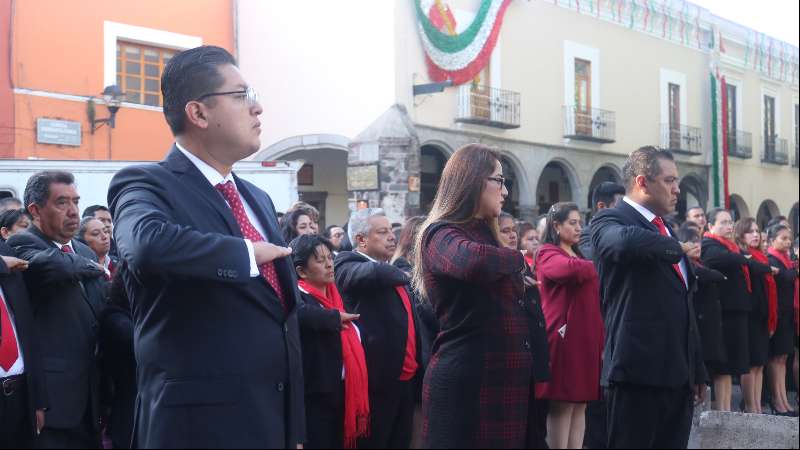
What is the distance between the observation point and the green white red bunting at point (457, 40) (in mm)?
16156

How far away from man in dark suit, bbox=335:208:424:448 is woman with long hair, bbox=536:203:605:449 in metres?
0.89

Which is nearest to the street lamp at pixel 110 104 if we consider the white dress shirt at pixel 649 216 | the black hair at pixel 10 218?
the black hair at pixel 10 218

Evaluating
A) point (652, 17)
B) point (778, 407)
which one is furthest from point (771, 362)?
point (652, 17)

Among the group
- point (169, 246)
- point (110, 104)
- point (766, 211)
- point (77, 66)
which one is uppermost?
point (77, 66)

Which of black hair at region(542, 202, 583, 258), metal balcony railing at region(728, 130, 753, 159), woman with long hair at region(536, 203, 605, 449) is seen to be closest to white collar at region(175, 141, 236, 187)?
woman with long hair at region(536, 203, 605, 449)

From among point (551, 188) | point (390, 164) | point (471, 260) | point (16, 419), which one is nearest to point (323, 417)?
point (16, 419)

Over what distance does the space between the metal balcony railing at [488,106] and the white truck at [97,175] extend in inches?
227

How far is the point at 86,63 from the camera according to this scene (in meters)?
15.3

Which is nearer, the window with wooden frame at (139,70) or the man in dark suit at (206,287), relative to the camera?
the man in dark suit at (206,287)

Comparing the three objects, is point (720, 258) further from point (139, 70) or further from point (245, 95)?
point (139, 70)

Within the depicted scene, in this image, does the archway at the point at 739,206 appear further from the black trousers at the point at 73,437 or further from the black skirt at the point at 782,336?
the black trousers at the point at 73,437

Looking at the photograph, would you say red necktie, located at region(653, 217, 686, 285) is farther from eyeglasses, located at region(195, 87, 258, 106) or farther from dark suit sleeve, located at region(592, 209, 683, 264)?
eyeglasses, located at region(195, 87, 258, 106)

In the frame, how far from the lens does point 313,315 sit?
5113 millimetres

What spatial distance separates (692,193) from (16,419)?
23.0 m
